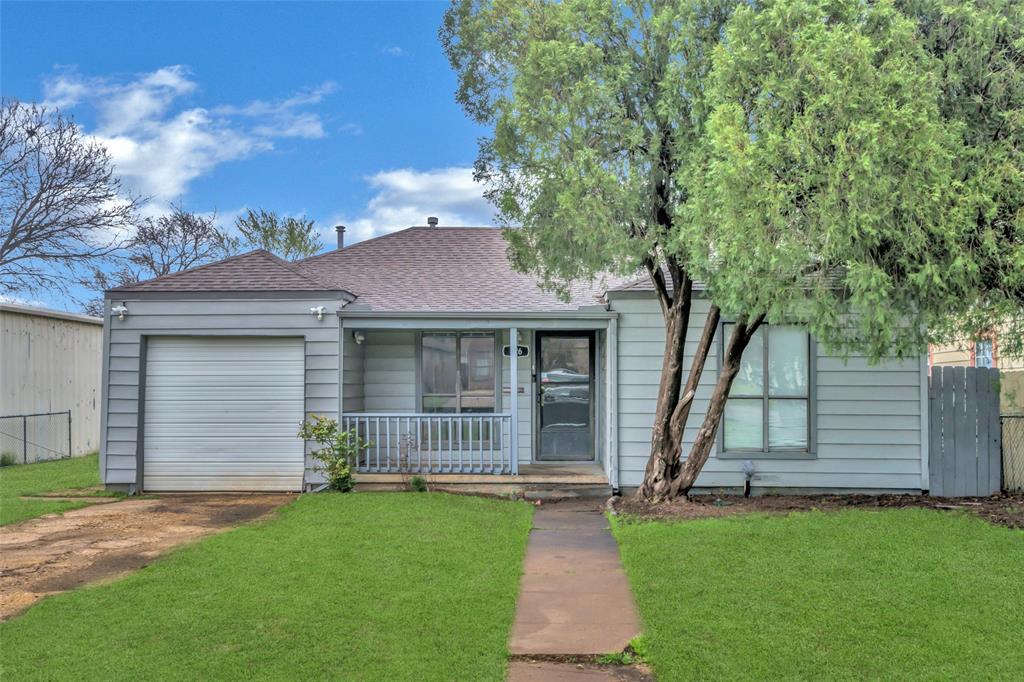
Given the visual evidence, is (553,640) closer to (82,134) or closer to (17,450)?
(17,450)

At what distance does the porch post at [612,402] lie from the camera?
30.6 feet

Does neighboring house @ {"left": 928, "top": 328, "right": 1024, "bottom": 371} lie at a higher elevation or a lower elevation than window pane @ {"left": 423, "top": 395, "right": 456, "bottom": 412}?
higher

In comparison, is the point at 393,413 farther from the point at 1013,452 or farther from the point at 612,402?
the point at 1013,452

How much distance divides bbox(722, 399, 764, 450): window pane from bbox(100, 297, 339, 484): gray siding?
509cm

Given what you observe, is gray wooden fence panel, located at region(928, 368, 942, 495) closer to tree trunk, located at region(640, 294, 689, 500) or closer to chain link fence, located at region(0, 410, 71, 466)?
tree trunk, located at region(640, 294, 689, 500)

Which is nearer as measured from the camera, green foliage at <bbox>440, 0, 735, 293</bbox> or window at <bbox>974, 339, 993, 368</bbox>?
green foliage at <bbox>440, 0, 735, 293</bbox>

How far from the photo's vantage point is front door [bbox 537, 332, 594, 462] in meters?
10.8

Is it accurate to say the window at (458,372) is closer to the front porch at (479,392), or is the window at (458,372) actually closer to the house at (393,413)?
the front porch at (479,392)

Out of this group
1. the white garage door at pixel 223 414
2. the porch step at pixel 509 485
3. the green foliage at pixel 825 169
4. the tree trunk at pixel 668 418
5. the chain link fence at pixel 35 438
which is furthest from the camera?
the chain link fence at pixel 35 438

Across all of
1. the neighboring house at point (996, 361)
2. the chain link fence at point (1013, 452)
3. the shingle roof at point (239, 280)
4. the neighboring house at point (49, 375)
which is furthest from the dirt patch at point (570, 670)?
the neighboring house at point (49, 375)

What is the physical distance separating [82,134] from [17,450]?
33.4 ft

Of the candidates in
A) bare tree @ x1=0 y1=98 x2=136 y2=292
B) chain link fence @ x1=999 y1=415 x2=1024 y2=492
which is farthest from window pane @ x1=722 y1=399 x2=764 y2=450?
bare tree @ x1=0 y1=98 x2=136 y2=292

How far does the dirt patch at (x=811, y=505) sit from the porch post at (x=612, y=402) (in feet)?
1.92

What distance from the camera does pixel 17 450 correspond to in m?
12.9
